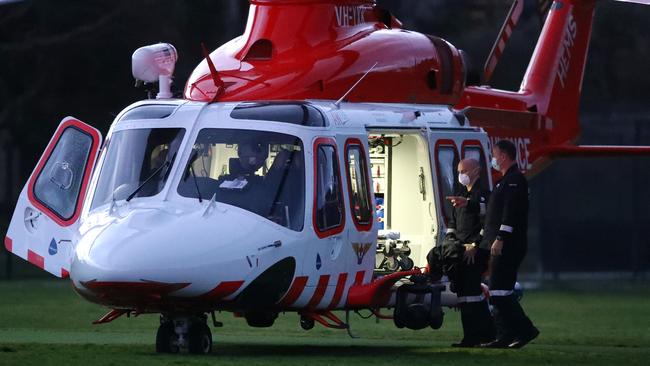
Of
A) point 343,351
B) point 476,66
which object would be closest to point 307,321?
point 343,351

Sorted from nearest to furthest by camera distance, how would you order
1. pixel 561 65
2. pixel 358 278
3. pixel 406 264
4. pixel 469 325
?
1. pixel 358 278
2. pixel 469 325
3. pixel 406 264
4. pixel 561 65

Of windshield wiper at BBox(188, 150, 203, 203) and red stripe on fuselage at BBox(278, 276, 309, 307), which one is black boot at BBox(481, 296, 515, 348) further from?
windshield wiper at BBox(188, 150, 203, 203)

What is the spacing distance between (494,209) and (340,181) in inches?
54.2

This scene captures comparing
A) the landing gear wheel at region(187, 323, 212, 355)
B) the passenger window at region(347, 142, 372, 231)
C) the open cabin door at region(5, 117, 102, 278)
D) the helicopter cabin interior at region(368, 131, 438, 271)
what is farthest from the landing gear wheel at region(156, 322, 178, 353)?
the helicopter cabin interior at region(368, 131, 438, 271)

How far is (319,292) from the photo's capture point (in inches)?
578

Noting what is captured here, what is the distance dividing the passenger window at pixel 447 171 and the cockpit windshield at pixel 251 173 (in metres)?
2.10

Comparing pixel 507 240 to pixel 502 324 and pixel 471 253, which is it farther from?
pixel 502 324

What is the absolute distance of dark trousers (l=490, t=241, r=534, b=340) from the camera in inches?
608

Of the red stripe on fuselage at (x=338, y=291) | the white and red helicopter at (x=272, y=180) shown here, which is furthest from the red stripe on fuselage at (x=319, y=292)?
the red stripe on fuselage at (x=338, y=291)

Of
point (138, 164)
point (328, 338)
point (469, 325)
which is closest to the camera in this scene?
point (138, 164)

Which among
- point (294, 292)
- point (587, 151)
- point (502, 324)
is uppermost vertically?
point (587, 151)

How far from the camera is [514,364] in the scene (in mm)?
14023

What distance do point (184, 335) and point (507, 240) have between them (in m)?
2.88

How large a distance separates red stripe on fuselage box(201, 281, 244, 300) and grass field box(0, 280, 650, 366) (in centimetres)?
48
